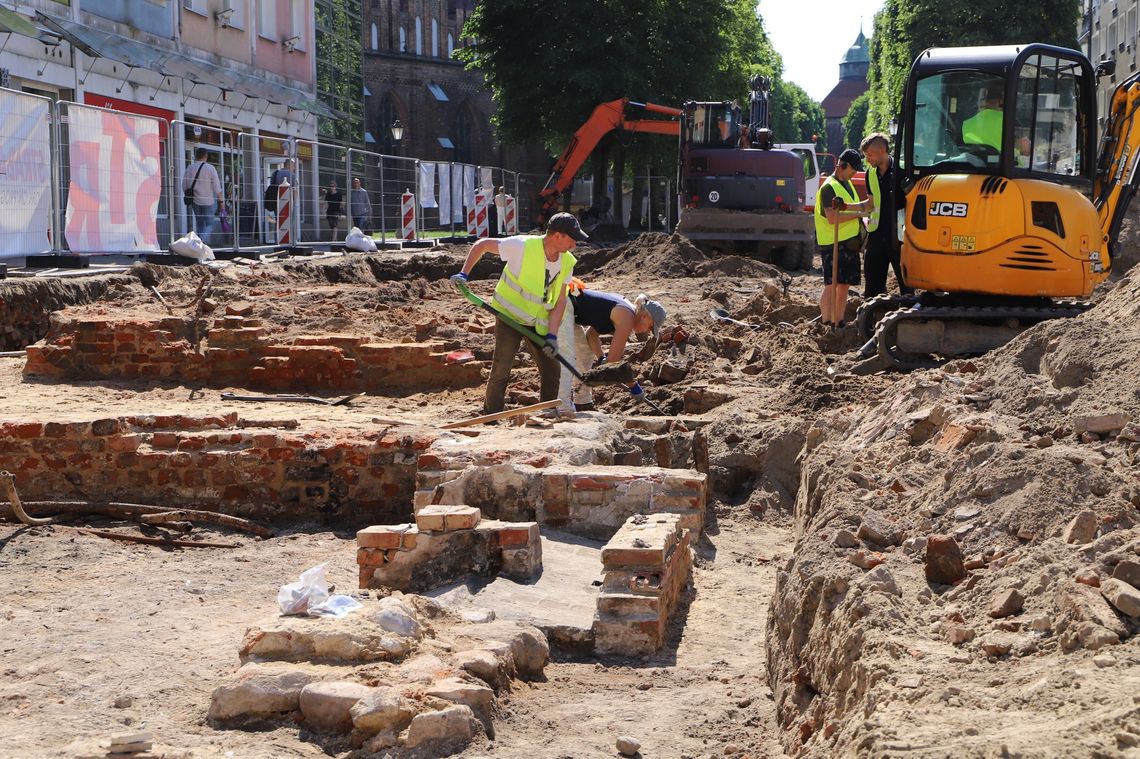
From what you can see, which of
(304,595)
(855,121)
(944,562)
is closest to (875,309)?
(944,562)

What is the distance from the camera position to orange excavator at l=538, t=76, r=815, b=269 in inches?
832

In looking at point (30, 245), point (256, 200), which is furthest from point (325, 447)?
point (256, 200)

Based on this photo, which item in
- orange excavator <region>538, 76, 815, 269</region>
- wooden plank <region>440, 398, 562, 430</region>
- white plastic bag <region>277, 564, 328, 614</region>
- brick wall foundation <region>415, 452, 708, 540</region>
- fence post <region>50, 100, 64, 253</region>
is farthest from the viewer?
orange excavator <region>538, 76, 815, 269</region>

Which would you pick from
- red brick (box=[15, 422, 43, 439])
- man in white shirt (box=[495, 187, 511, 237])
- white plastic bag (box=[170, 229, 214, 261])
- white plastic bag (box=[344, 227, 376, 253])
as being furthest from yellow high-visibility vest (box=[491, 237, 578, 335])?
man in white shirt (box=[495, 187, 511, 237])

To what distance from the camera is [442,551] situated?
590cm

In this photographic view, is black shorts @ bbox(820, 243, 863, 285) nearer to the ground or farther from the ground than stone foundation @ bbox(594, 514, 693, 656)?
farther from the ground

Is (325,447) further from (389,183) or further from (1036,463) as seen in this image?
(389,183)

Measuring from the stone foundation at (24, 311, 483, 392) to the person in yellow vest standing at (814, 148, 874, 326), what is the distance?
3.38 m

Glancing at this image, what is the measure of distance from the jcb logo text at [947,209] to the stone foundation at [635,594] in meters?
5.20

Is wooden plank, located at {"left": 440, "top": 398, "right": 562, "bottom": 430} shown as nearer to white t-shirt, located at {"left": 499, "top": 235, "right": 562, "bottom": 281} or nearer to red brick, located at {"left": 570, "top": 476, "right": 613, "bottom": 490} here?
white t-shirt, located at {"left": 499, "top": 235, "right": 562, "bottom": 281}

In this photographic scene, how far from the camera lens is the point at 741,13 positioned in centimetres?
3888

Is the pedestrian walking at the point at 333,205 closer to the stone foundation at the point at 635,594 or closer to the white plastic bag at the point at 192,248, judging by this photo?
the white plastic bag at the point at 192,248

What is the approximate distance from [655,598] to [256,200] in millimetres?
15003

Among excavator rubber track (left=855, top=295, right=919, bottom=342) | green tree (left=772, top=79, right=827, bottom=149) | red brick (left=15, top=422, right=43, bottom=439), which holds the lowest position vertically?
red brick (left=15, top=422, right=43, bottom=439)
